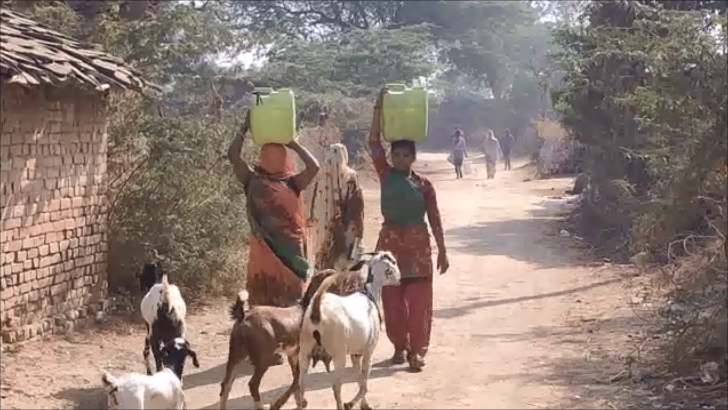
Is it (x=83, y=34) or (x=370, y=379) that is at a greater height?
(x=83, y=34)

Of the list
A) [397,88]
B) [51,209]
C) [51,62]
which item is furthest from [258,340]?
[51,62]

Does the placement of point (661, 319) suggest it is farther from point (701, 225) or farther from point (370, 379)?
point (370, 379)

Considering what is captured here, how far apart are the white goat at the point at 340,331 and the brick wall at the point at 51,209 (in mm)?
3049

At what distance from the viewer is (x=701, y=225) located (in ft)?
32.2

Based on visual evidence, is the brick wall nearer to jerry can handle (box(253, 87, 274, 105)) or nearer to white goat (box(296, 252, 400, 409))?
jerry can handle (box(253, 87, 274, 105))

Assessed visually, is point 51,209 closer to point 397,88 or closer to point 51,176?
point 51,176

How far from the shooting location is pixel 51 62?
8367 millimetres

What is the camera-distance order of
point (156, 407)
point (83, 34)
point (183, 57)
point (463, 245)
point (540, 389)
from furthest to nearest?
point (463, 245), point (183, 57), point (83, 34), point (540, 389), point (156, 407)

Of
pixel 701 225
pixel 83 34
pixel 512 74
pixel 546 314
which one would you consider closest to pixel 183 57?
pixel 83 34

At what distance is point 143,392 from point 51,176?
3.44 meters

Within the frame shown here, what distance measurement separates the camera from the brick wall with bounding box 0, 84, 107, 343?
822 centimetres

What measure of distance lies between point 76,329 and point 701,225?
6216 millimetres

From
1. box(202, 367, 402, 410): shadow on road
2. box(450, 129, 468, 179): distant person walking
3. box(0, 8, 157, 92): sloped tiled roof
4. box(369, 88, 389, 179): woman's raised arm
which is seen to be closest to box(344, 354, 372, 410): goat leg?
box(202, 367, 402, 410): shadow on road

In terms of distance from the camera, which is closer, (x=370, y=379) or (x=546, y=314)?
(x=370, y=379)
